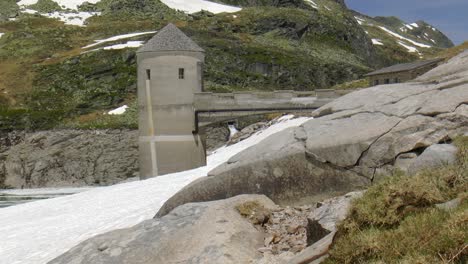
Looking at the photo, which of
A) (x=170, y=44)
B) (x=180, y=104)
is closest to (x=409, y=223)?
(x=180, y=104)

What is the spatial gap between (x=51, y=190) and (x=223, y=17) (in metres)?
74.9

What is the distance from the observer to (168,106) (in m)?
41.4

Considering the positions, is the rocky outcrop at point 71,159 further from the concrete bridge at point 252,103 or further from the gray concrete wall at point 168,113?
the concrete bridge at point 252,103

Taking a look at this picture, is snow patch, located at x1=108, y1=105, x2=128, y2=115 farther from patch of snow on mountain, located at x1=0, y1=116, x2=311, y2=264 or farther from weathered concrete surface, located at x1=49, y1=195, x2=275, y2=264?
weathered concrete surface, located at x1=49, y1=195, x2=275, y2=264

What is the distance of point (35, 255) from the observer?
1791cm

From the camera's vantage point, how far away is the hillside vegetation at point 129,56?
77562 millimetres

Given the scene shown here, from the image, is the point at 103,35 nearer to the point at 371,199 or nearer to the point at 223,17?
the point at 223,17

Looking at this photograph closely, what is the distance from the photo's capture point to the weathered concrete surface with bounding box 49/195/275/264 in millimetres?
10344

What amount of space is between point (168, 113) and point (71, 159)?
26758mm

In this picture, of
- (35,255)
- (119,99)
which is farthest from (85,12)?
(35,255)

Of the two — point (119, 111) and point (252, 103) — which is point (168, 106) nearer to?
point (252, 103)

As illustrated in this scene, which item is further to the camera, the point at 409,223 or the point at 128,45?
the point at 128,45

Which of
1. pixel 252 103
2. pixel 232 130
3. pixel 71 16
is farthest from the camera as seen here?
pixel 71 16

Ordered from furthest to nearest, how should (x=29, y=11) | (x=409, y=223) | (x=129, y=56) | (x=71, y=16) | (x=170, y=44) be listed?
(x=29, y=11)
(x=71, y=16)
(x=129, y=56)
(x=170, y=44)
(x=409, y=223)
